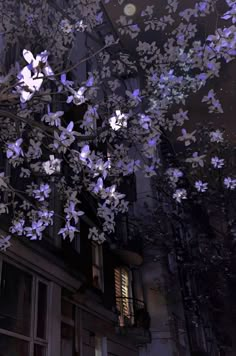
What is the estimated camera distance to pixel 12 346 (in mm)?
7504

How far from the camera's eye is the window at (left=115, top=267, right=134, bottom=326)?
14.1 m

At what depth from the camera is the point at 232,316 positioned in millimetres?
17625

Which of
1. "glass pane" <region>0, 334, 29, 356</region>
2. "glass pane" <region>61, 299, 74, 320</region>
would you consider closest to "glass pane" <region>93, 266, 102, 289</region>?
"glass pane" <region>61, 299, 74, 320</region>

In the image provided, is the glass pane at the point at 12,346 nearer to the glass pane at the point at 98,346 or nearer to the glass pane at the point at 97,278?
the glass pane at the point at 98,346

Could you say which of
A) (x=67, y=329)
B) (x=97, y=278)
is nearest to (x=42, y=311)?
(x=67, y=329)

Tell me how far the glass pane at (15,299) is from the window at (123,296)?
6.11m

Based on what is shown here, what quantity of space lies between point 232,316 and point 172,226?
17.0 ft

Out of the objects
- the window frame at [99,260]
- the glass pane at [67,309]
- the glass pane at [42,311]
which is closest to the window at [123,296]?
the window frame at [99,260]

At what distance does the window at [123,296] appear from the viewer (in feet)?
46.3

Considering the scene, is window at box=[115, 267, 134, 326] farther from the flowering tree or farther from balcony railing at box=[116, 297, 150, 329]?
the flowering tree

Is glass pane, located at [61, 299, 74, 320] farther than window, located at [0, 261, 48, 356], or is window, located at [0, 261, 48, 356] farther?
glass pane, located at [61, 299, 74, 320]

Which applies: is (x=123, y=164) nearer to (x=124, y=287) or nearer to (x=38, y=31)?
(x=38, y=31)

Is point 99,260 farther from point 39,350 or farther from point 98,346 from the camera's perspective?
point 39,350

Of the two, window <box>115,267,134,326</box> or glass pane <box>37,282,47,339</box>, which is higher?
window <box>115,267,134,326</box>
